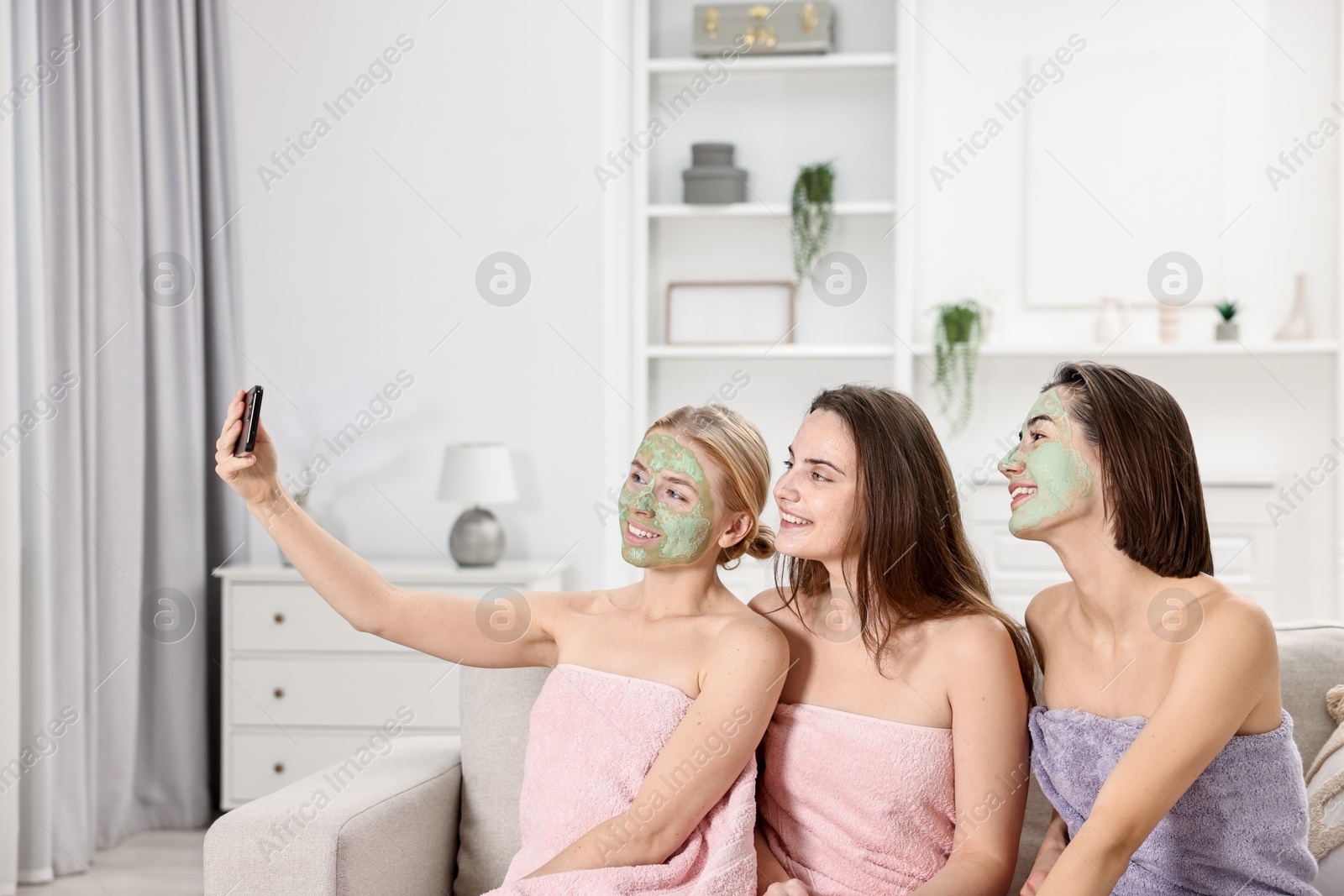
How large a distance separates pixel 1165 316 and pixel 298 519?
3143 millimetres

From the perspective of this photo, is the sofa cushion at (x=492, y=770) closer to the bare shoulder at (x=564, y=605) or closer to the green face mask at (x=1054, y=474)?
the bare shoulder at (x=564, y=605)

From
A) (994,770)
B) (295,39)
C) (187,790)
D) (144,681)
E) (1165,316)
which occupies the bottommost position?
(187,790)

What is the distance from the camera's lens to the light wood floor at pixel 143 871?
2596mm

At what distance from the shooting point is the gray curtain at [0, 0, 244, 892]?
267 cm

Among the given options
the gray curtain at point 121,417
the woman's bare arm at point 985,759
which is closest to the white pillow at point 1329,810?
the woman's bare arm at point 985,759

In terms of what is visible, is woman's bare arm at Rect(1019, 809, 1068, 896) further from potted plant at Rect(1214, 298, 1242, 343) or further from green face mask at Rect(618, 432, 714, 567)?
potted plant at Rect(1214, 298, 1242, 343)

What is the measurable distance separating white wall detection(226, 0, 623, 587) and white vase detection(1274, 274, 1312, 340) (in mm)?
2298

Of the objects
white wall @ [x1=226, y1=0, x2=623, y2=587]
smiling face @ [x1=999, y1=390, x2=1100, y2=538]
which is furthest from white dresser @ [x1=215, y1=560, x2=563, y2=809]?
smiling face @ [x1=999, y1=390, x2=1100, y2=538]

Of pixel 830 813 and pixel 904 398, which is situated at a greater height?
pixel 904 398

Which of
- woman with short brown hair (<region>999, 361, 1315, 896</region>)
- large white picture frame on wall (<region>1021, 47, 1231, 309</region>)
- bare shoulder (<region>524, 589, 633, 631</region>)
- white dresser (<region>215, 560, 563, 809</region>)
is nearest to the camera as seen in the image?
woman with short brown hair (<region>999, 361, 1315, 896</region>)

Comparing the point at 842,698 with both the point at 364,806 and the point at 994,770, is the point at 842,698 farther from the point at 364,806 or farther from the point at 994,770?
the point at 364,806

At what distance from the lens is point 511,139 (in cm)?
341

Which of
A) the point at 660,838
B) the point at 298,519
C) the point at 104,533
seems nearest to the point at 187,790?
the point at 104,533

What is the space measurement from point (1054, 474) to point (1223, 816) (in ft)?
1.49
